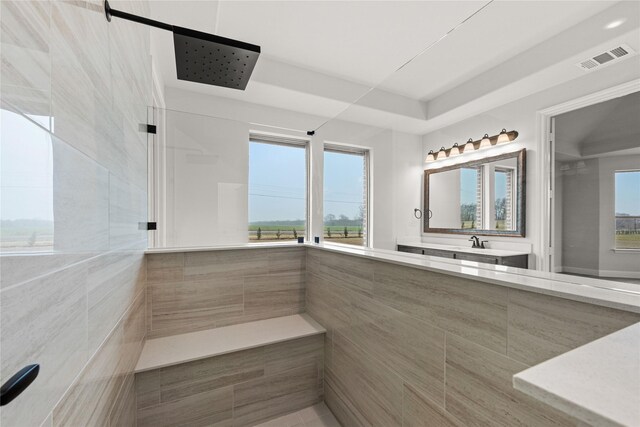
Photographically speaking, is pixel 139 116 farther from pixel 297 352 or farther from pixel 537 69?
pixel 537 69

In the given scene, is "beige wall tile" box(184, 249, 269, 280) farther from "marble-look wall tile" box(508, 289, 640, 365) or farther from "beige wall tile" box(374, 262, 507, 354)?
"marble-look wall tile" box(508, 289, 640, 365)

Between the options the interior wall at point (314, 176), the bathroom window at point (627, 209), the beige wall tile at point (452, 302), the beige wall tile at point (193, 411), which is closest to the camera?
the beige wall tile at point (452, 302)

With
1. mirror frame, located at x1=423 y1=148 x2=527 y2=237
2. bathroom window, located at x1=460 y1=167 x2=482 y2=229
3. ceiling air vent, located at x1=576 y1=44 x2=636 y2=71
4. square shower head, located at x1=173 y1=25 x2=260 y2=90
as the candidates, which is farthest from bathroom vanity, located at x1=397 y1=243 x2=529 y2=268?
square shower head, located at x1=173 y1=25 x2=260 y2=90

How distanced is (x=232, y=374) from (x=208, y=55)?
164 cm

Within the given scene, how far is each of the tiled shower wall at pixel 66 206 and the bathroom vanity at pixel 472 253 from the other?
4.75 feet

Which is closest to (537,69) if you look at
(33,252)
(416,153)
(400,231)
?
(416,153)

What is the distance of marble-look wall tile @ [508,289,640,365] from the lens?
1.85ft

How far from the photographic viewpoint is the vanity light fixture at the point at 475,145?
1498 mm

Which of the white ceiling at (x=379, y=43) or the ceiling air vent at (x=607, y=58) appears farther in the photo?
the white ceiling at (x=379, y=43)

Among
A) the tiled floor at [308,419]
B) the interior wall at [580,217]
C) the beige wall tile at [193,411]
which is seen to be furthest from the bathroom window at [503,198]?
the beige wall tile at [193,411]

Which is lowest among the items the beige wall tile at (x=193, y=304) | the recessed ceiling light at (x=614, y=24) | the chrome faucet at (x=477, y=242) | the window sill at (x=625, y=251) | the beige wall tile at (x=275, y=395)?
the beige wall tile at (x=275, y=395)

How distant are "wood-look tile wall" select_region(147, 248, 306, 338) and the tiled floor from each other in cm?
61

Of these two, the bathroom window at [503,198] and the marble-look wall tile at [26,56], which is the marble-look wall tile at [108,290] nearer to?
the marble-look wall tile at [26,56]

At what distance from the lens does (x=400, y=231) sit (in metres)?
1.96
